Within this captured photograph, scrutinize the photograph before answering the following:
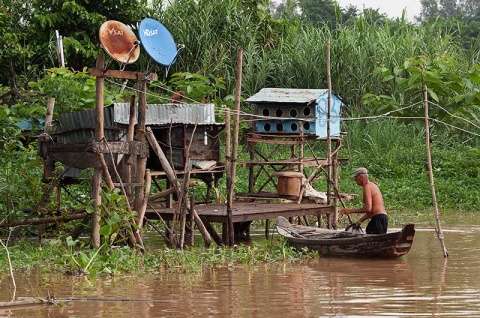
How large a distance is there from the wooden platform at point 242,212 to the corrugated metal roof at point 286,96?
192 centimetres

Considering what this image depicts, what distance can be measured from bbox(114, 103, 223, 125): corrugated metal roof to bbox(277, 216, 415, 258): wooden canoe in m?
2.20

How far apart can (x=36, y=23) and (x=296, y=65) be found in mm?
6290

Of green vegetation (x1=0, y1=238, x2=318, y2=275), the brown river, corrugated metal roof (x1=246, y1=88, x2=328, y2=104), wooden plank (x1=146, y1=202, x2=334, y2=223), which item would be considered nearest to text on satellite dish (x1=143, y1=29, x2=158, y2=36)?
wooden plank (x1=146, y1=202, x2=334, y2=223)

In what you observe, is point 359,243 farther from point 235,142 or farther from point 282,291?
point 282,291

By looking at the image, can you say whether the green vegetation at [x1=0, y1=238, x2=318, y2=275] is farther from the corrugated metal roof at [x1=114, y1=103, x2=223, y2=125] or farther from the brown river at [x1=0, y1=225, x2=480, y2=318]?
the corrugated metal roof at [x1=114, y1=103, x2=223, y2=125]

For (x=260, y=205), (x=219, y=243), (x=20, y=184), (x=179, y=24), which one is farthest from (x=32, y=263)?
(x=179, y=24)

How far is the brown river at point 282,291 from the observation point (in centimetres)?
877

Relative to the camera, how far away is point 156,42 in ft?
41.3

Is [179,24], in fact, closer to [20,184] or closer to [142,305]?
[20,184]

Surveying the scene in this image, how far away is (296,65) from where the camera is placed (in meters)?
23.2

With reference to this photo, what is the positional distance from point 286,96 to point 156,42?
404cm

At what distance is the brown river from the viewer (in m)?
8.77

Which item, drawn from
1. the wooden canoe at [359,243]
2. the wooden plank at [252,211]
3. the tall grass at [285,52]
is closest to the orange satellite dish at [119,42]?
the wooden plank at [252,211]

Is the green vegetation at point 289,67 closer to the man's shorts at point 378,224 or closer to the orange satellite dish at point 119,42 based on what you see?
the orange satellite dish at point 119,42
